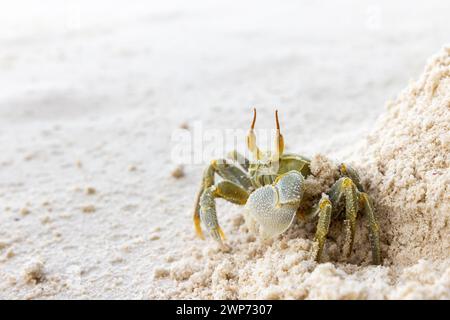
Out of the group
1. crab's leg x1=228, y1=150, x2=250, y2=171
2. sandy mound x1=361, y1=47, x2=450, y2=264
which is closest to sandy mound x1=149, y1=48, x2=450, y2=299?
sandy mound x1=361, y1=47, x2=450, y2=264

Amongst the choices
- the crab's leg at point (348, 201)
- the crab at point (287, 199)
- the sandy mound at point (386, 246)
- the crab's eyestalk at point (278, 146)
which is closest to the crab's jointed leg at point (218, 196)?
the crab at point (287, 199)

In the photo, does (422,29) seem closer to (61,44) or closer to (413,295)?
(61,44)

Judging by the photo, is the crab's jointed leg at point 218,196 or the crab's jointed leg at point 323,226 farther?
the crab's jointed leg at point 218,196

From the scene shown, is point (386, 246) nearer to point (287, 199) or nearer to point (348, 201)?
point (348, 201)

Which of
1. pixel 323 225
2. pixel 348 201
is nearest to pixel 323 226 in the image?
pixel 323 225

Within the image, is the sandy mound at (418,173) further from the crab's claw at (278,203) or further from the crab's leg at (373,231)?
the crab's claw at (278,203)

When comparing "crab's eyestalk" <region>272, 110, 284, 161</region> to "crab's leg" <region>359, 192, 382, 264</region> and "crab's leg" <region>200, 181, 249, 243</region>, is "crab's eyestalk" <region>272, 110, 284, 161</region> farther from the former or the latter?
"crab's leg" <region>359, 192, 382, 264</region>
